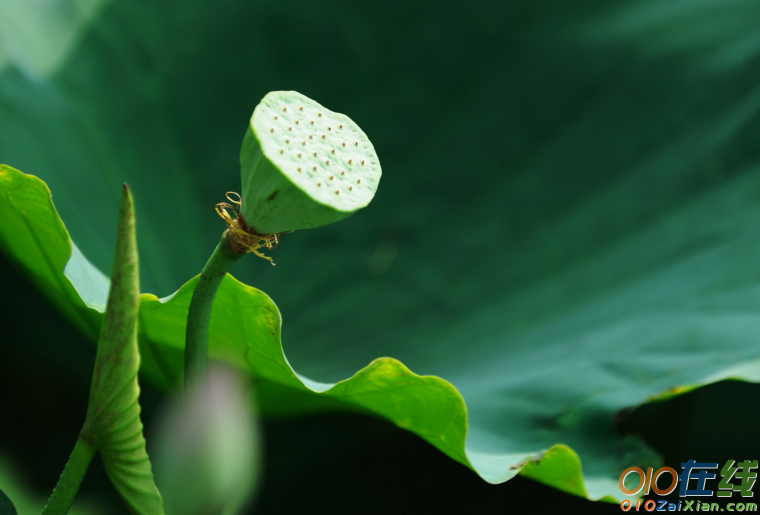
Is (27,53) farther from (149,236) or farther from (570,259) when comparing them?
(570,259)

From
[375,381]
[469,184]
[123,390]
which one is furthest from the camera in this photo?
[469,184]

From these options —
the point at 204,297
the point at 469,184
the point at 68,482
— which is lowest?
the point at 68,482

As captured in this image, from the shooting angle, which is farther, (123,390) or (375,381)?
(375,381)

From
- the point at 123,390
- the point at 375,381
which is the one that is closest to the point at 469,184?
the point at 375,381

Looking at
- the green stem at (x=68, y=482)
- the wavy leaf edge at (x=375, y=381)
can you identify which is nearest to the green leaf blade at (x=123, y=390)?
the green stem at (x=68, y=482)

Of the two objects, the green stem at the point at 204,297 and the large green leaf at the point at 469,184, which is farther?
the large green leaf at the point at 469,184

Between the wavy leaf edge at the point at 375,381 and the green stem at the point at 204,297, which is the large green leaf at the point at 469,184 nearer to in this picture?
the wavy leaf edge at the point at 375,381

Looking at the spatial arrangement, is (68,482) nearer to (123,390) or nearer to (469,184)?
(123,390)
